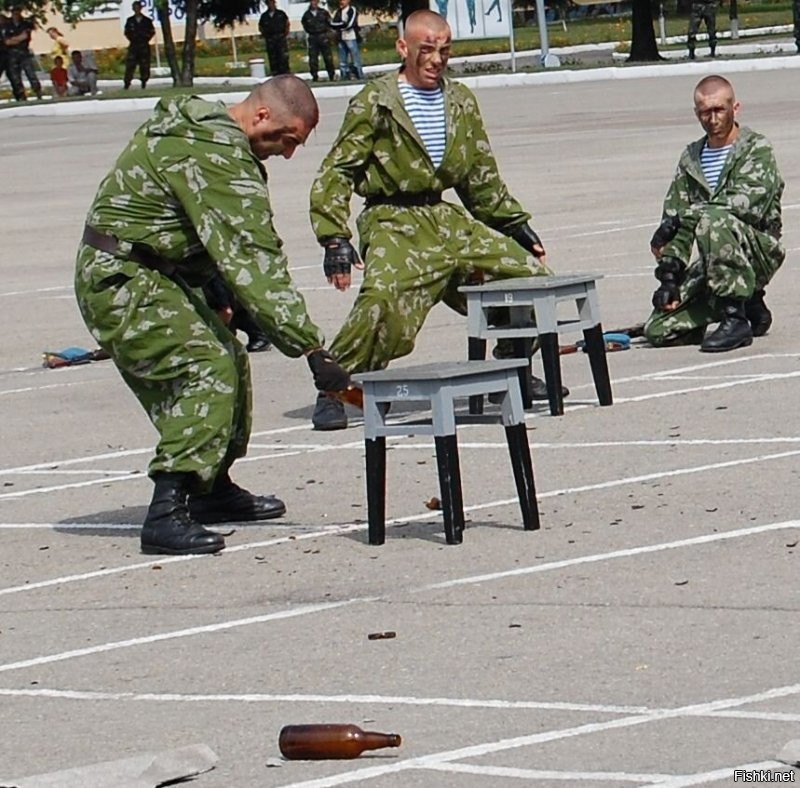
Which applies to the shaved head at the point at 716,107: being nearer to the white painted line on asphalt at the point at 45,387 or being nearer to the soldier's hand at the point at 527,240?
the soldier's hand at the point at 527,240

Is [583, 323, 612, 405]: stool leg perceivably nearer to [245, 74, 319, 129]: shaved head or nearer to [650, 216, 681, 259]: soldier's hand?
[650, 216, 681, 259]: soldier's hand

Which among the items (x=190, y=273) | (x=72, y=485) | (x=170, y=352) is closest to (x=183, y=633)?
(x=170, y=352)

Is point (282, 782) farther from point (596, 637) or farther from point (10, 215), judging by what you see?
point (10, 215)

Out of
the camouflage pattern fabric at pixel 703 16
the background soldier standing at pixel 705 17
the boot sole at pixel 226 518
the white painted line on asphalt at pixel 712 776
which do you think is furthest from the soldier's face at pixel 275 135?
the camouflage pattern fabric at pixel 703 16

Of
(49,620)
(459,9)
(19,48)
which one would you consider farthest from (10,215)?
(459,9)

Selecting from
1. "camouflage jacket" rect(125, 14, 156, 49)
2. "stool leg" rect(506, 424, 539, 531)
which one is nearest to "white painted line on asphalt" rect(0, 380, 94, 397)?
"stool leg" rect(506, 424, 539, 531)

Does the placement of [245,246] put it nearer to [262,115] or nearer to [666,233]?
[262,115]

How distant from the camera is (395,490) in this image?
9.52m

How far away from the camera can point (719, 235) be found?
1249 centimetres

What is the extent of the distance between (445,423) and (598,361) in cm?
306

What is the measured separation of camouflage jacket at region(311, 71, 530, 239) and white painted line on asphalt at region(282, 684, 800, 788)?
538 centimetres

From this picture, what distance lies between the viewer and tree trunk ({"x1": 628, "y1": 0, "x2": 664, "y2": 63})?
49094mm

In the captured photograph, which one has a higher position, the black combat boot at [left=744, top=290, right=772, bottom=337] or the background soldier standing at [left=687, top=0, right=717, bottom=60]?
the black combat boot at [left=744, top=290, right=772, bottom=337]

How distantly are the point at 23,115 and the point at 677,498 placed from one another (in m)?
39.5
